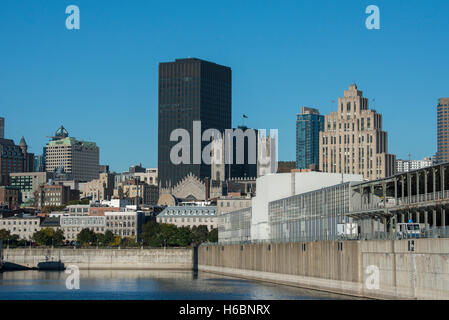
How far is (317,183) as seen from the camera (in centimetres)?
14238

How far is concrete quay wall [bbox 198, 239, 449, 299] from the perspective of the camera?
7494 cm

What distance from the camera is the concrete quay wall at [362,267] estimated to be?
7494 centimetres

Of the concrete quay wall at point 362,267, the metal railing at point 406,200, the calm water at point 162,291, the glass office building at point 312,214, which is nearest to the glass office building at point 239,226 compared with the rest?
the glass office building at point 312,214

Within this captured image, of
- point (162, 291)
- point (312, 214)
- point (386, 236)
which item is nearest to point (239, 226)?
point (312, 214)

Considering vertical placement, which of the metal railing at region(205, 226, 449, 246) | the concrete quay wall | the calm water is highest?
the metal railing at region(205, 226, 449, 246)

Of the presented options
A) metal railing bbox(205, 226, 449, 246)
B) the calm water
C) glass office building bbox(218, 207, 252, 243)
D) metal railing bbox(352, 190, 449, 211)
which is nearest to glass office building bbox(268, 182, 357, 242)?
metal railing bbox(205, 226, 449, 246)

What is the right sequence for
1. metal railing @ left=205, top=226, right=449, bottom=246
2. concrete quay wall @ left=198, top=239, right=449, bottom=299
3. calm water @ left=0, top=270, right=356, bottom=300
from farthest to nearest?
1. calm water @ left=0, top=270, right=356, bottom=300
2. metal railing @ left=205, top=226, right=449, bottom=246
3. concrete quay wall @ left=198, top=239, right=449, bottom=299

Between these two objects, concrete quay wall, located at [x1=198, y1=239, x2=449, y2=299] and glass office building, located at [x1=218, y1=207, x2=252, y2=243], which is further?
glass office building, located at [x1=218, y1=207, x2=252, y2=243]

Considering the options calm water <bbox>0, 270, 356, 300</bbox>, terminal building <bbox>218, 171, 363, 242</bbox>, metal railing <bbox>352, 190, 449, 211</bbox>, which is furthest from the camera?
terminal building <bbox>218, 171, 363, 242</bbox>

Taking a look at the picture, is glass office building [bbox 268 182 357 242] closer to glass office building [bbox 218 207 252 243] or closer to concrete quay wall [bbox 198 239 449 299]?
concrete quay wall [bbox 198 239 449 299]
